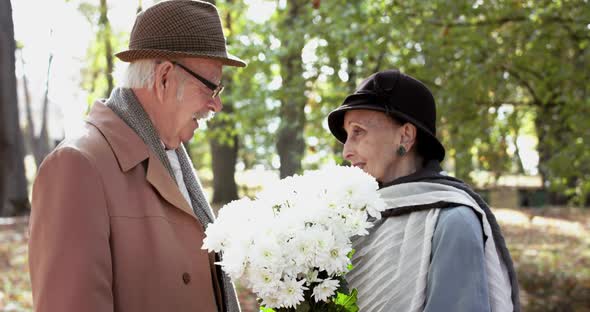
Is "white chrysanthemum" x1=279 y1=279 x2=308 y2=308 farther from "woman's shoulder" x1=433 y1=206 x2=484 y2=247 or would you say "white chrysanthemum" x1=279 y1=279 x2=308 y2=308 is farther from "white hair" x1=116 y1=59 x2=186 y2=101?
"white hair" x1=116 y1=59 x2=186 y2=101

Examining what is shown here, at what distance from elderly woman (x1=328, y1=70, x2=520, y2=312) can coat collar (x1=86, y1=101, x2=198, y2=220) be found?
0.69 meters

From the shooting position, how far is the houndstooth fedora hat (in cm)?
268

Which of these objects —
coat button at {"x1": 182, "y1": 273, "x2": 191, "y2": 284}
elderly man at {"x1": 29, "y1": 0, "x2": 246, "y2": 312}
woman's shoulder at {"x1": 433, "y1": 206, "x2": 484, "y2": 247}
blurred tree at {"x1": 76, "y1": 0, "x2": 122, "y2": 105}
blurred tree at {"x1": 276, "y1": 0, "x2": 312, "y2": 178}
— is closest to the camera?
elderly man at {"x1": 29, "y1": 0, "x2": 246, "y2": 312}

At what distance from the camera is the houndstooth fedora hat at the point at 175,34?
8.80ft

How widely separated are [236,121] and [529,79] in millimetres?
3871

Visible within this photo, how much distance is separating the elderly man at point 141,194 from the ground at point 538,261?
18.1 feet

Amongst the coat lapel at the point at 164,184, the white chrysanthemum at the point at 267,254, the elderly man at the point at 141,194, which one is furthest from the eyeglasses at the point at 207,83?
the white chrysanthemum at the point at 267,254

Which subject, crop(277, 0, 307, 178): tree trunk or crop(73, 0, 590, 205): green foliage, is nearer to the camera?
crop(73, 0, 590, 205): green foliage

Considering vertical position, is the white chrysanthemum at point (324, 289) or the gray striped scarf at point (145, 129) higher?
the gray striped scarf at point (145, 129)

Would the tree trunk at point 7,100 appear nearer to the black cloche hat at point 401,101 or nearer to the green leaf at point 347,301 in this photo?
the black cloche hat at point 401,101

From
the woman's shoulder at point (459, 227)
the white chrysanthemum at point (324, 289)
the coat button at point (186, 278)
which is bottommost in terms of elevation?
the coat button at point (186, 278)

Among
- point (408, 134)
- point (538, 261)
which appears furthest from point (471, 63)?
point (538, 261)

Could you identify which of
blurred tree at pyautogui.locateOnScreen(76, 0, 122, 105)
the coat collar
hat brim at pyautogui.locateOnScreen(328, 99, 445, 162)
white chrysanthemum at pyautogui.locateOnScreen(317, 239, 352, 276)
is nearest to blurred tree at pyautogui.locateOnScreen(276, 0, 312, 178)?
blurred tree at pyautogui.locateOnScreen(76, 0, 122, 105)

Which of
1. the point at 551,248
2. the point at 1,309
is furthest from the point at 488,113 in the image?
the point at 551,248
